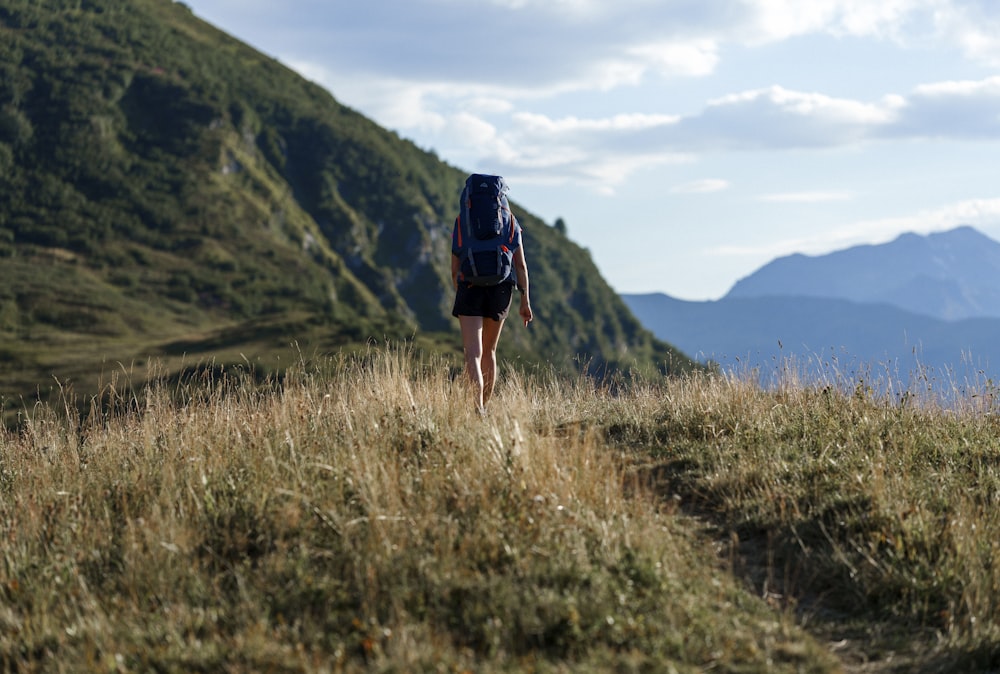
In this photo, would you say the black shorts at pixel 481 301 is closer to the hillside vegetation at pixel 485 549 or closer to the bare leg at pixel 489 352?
the bare leg at pixel 489 352

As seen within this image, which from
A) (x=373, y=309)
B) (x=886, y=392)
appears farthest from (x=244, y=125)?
(x=886, y=392)

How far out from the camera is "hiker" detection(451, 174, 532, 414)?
735cm

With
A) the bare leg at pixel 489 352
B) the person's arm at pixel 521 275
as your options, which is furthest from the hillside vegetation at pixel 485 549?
the person's arm at pixel 521 275

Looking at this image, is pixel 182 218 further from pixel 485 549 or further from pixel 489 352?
pixel 485 549

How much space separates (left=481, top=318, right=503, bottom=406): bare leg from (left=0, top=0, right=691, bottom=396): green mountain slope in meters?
92.5

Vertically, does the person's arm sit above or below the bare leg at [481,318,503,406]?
above

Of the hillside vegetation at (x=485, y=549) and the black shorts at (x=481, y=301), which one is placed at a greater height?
the black shorts at (x=481, y=301)

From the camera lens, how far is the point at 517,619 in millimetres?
4250

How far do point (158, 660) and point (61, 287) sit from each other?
133173 mm

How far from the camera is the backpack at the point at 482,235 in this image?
24.1 feet

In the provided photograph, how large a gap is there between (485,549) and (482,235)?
3238 millimetres

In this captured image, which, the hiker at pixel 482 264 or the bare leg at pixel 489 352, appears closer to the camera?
the hiker at pixel 482 264

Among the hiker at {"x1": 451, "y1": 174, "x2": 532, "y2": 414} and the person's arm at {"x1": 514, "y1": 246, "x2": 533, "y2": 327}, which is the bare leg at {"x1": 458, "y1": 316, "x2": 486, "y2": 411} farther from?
the person's arm at {"x1": 514, "y1": 246, "x2": 533, "y2": 327}

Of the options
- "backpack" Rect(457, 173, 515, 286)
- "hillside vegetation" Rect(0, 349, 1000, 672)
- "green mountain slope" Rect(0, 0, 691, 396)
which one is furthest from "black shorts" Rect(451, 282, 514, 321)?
"green mountain slope" Rect(0, 0, 691, 396)
